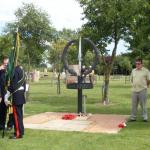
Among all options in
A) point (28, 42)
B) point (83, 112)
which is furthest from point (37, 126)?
point (28, 42)

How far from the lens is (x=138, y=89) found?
565 inches

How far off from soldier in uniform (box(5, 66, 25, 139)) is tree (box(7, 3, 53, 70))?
1537cm

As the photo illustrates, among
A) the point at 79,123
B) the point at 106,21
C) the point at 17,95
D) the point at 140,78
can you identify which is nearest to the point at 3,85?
the point at 17,95

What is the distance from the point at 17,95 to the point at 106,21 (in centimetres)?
1030

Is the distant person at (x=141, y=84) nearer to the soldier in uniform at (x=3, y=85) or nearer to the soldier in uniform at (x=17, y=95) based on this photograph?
the soldier in uniform at (x=3, y=85)

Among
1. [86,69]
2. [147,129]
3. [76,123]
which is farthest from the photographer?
[86,69]

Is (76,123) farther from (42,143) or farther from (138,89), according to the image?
(42,143)

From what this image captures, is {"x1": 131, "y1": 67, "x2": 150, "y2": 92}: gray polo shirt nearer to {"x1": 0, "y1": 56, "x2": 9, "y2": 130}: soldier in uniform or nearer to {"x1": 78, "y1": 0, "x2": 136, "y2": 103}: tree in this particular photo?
{"x1": 0, "y1": 56, "x2": 9, "y2": 130}: soldier in uniform

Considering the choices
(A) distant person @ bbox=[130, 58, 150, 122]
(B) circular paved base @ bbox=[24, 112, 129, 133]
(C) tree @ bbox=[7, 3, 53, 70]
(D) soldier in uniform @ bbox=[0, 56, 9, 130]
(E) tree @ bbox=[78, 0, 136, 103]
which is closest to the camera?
(D) soldier in uniform @ bbox=[0, 56, 9, 130]

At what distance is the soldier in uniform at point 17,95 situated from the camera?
10.9m

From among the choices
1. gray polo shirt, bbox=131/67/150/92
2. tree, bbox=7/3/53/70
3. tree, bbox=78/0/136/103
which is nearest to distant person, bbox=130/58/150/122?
gray polo shirt, bbox=131/67/150/92

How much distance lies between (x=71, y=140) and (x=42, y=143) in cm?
75

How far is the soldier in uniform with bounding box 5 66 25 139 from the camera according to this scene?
10938mm

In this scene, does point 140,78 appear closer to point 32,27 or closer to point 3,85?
point 3,85
